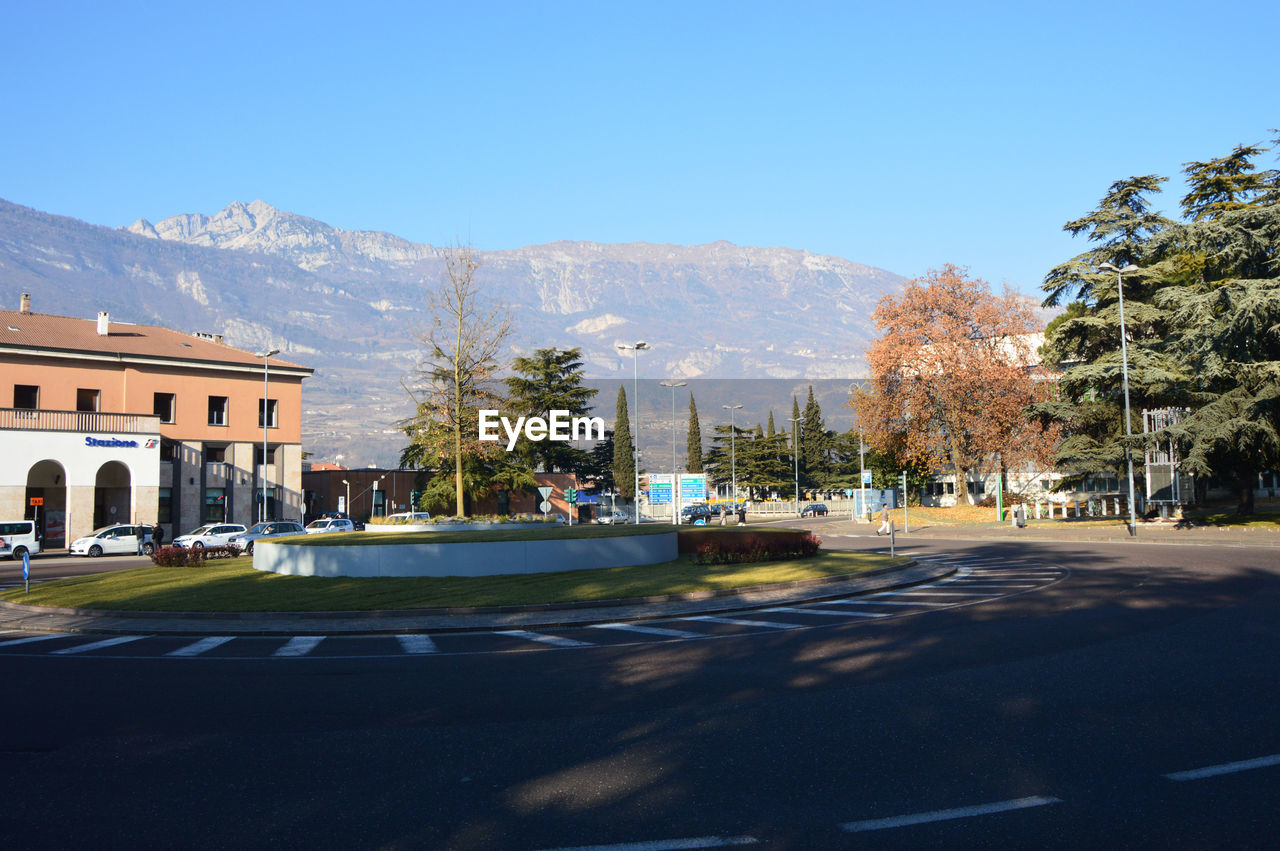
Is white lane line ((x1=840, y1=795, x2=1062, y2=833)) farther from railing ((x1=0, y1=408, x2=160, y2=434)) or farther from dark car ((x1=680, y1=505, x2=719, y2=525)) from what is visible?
dark car ((x1=680, y1=505, x2=719, y2=525))

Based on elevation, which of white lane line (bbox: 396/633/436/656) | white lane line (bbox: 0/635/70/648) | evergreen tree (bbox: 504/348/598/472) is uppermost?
evergreen tree (bbox: 504/348/598/472)

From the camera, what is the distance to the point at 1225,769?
655cm

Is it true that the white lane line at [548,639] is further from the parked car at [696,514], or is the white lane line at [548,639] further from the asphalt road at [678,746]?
the parked car at [696,514]

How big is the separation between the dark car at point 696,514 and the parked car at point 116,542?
117ft

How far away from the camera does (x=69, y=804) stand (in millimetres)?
6461

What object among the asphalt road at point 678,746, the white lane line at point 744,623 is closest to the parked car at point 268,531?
the asphalt road at point 678,746

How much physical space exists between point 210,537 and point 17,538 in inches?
316

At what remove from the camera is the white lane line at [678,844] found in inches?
212

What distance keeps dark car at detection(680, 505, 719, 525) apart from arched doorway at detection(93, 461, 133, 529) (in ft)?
119

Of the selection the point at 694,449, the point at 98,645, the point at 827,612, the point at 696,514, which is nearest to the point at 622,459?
the point at 694,449

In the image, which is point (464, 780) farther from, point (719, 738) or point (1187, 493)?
point (1187, 493)

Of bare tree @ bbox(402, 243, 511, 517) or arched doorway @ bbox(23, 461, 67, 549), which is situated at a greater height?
bare tree @ bbox(402, 243, 511, 517)

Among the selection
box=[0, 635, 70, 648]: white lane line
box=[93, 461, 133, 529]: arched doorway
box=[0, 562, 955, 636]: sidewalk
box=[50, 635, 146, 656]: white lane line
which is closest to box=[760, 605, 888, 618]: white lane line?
box=[0, 562, 955, 636]: sidewalk

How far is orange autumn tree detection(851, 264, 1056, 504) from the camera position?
5625 cm
